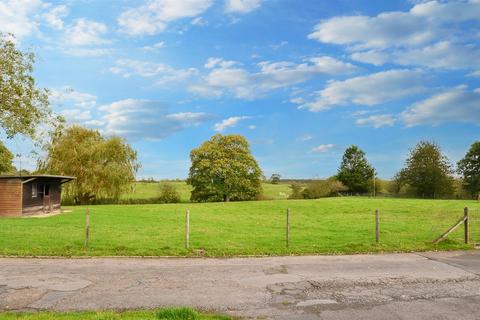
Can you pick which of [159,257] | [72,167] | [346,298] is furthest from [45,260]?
[72,167]

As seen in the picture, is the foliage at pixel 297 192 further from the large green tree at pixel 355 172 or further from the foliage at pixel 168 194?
the foliage at pixel 168 194

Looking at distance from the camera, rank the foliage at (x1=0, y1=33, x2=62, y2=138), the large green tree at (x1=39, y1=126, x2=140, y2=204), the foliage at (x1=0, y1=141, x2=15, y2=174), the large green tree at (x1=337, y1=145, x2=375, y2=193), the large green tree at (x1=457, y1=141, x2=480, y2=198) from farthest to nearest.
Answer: the large green tree at (x1=337, y1=145, x2=375, y2=193)
the large green tree at (x1=457, y1=141, x2=480, y2=198)
the foliage at (x1=0, y1=141, x2=15, y2=174)
the large green tree at (x1=39, y1=126, x2=140, y2=204)
the foliage at (x1=0, y1=33, x2=62, y2=138)

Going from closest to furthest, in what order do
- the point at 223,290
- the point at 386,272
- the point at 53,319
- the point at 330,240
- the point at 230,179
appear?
the point at 53,319 < the point at 223,290 < the point at 386,272 < the point at 330,240 < the point at 230,179

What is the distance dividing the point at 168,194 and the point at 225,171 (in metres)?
9.85

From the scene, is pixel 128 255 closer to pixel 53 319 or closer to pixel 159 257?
pixel 159 257

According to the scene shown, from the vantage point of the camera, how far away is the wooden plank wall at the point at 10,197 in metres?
34.6

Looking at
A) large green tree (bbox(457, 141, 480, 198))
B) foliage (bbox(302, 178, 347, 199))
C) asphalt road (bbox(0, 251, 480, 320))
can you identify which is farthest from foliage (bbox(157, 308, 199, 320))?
large green tree (bbox(457, 141, 480, 198))

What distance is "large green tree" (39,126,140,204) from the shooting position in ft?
179

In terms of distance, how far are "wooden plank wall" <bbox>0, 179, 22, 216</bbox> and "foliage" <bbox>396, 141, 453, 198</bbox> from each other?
67.0 metres

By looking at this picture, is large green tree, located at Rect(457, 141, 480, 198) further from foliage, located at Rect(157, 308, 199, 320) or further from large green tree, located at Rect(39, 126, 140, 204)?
foliage, located at Rect(157, 308, 199, 320)

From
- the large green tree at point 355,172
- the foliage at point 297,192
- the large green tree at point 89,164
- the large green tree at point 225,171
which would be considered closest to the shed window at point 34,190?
the large green tree at point 89,164

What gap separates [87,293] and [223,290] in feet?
10.0

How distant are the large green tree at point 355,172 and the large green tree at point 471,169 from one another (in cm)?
1661

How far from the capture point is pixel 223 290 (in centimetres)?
967
